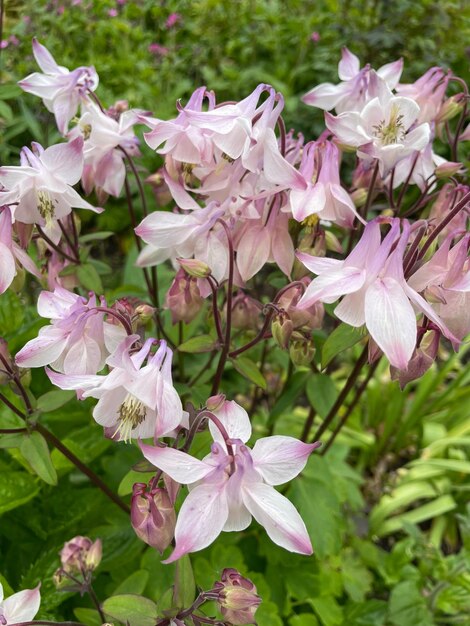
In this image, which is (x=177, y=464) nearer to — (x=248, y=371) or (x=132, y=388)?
(x=132, y=388)

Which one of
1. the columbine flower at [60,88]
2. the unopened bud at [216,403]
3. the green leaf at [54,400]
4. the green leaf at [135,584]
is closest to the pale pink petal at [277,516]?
the unopened bud at [216,403]

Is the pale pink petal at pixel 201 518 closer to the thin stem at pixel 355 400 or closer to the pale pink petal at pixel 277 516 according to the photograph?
the pale pink petal at pixel 277 516

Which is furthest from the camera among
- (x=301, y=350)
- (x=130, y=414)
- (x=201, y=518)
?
(x=301, y=350)

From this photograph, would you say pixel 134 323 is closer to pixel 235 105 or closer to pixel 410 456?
pixel 235 105

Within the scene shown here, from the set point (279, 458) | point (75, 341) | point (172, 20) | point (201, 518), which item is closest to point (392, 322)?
point (279, 458)

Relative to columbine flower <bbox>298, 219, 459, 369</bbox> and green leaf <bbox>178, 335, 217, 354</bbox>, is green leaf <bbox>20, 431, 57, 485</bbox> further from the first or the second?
columbine flower <bbox>298, 219, 459, 369</bbox>

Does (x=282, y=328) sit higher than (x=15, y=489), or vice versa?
(x=282, y=328)

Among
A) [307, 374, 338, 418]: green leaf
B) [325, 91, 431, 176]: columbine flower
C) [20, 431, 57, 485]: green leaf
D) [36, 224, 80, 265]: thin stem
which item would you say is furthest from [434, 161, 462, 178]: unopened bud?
[20, 431, 57, 485]: green leaf
